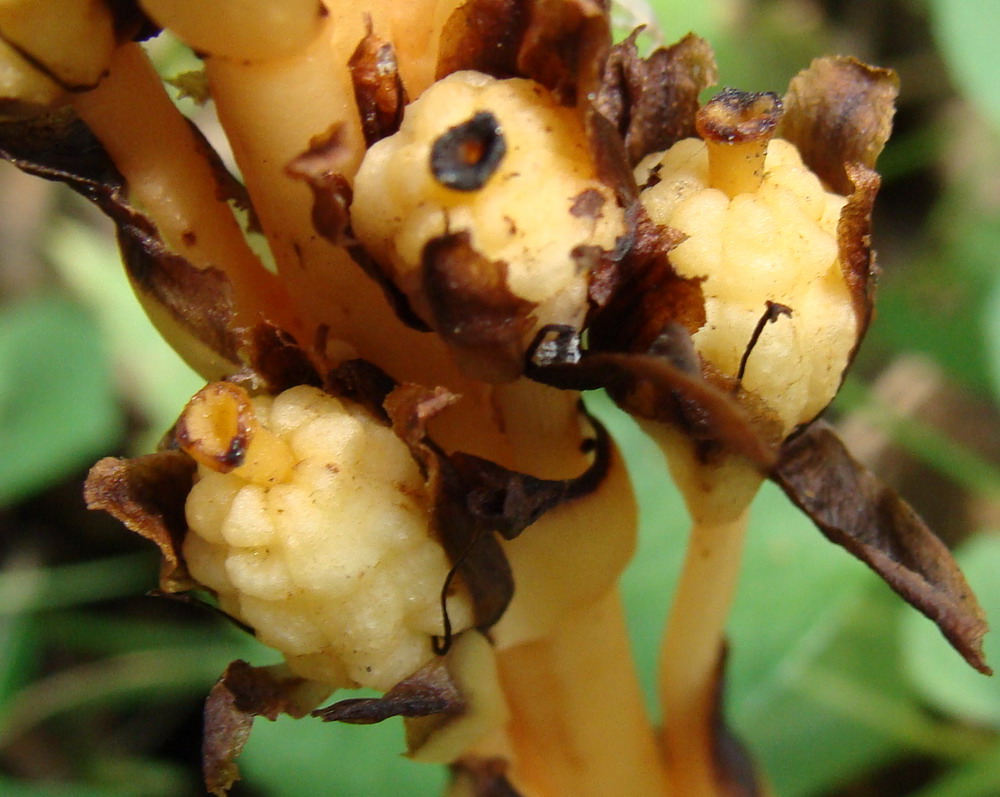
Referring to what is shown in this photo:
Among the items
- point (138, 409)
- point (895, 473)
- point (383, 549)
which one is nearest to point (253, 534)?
point (383, 549)

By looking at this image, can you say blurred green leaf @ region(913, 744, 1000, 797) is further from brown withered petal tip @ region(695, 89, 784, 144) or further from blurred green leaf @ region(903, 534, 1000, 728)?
brown withered petal tip @ region(695, 89, 784, 144)

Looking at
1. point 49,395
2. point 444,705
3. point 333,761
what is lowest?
point 333,761

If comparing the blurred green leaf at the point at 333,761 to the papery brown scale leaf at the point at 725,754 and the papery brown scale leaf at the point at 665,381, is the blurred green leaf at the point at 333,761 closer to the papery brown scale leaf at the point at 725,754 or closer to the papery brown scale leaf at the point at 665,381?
the papery brown scale leaf at the point at 725,754

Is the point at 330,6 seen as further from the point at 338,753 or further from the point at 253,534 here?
the point at 338,753

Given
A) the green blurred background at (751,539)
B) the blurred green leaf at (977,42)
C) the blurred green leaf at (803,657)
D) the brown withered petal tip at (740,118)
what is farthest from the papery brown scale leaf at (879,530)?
the blurred green leaf at (977,42)

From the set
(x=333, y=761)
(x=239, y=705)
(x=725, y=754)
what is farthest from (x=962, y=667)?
(x=239, y=705)

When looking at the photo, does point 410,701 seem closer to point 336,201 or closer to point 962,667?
point 336,201

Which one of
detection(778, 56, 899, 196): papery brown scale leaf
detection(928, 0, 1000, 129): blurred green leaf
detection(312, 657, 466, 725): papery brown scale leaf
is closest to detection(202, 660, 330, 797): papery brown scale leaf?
detection(312, 657, 466, 725): papery brown scale leaf
